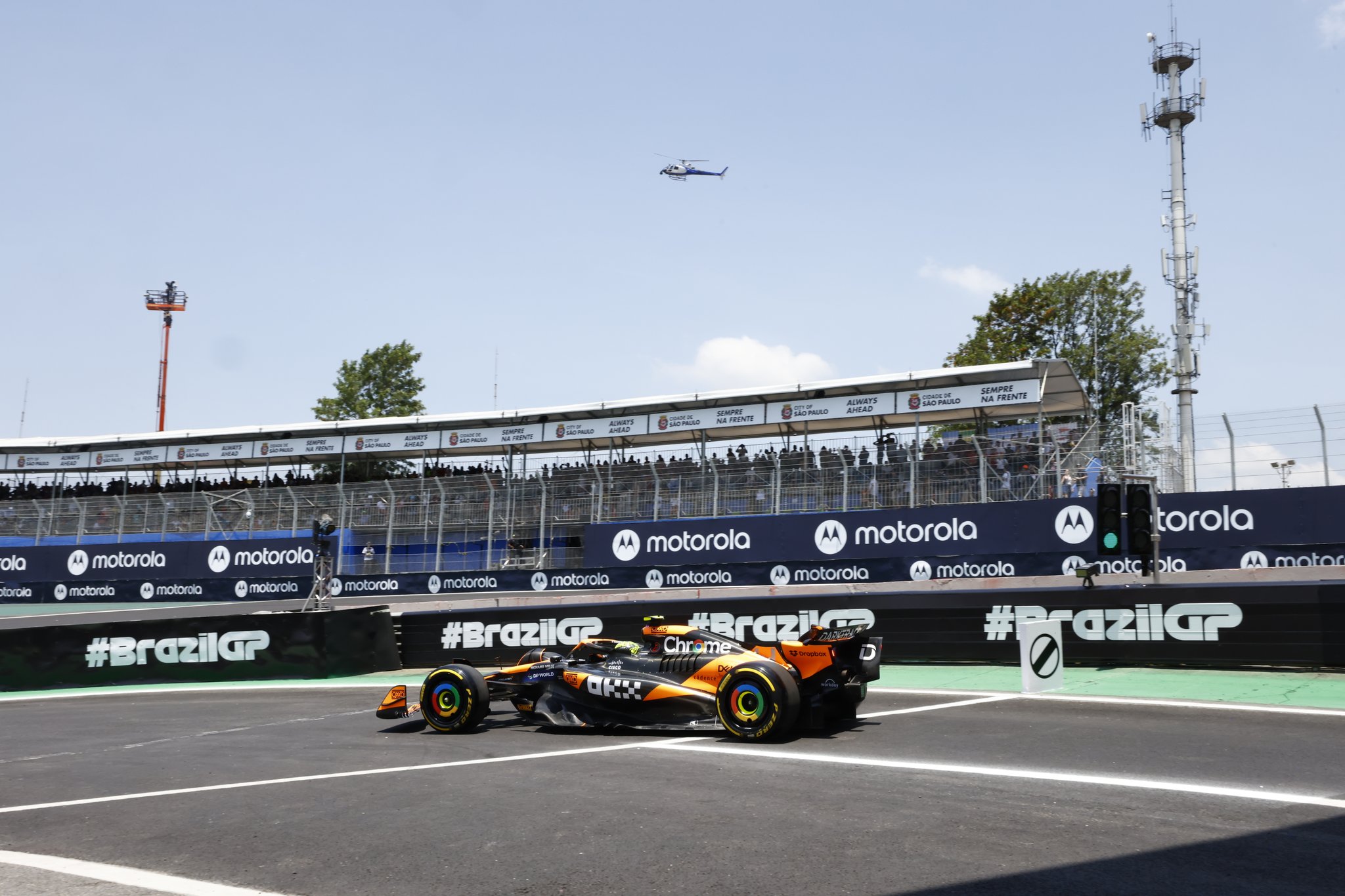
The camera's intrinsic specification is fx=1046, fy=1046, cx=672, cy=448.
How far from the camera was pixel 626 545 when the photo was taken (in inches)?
1025

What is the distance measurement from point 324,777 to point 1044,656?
27.3ft

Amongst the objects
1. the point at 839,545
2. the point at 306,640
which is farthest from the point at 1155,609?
the point at 306,640

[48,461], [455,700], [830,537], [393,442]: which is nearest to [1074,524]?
[830,537]

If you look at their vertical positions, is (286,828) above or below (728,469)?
below

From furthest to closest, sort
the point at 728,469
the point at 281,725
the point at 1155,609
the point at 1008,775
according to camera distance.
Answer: the point at 728,469, the point at 1155,609, the point at 281,725, the point at 1008,775

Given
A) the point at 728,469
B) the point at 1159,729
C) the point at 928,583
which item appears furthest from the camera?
the point at 728,469

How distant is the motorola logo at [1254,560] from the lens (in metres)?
18.4

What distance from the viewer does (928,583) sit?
19.9m

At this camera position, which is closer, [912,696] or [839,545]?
[912,696]

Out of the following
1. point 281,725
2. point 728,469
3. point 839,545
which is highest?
point 728,469

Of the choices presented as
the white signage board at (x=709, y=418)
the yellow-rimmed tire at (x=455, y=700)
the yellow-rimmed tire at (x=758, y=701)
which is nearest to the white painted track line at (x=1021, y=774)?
the yellow-rimmed tire at (x=758, y=701)

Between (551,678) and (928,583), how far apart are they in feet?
36.3

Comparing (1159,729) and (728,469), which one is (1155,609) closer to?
(1159,729)

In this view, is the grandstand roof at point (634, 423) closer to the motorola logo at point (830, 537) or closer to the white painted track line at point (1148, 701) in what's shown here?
the motorola logo at point (830, 537)
